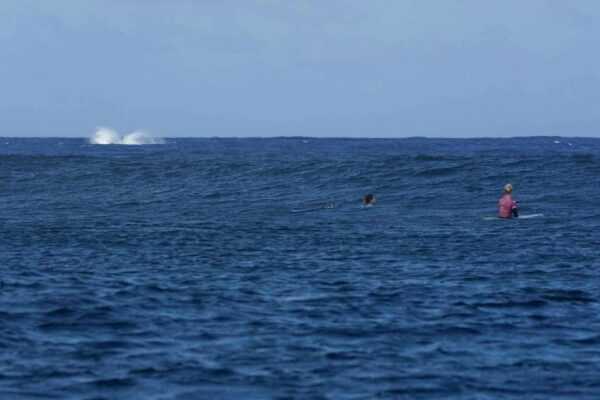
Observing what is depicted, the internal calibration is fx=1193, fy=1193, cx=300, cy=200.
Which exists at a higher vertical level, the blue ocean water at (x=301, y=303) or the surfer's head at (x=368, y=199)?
the surfer's head at (x=368, y=199)

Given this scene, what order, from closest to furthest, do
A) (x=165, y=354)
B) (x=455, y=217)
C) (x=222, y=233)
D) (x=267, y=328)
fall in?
(x=165, y=354)
(x=267, y=328)
(x=222, y=233)
(x=455, y=217)

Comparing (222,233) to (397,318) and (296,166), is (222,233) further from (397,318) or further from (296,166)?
(296,166)

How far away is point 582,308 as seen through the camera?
16812mm

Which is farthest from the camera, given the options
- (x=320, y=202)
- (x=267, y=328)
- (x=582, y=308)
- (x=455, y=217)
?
(x=320, y=202)

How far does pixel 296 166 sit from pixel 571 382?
43320 mm

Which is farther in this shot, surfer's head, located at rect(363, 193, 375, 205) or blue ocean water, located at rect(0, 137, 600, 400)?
surfer's head, located at rect(363, 193, 375, 205)

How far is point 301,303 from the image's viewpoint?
17.1 meters

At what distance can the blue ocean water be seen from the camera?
12.4 metres

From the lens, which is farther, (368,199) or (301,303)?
(368,199)

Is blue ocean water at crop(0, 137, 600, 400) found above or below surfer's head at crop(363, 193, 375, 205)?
below

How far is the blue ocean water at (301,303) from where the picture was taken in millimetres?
12445

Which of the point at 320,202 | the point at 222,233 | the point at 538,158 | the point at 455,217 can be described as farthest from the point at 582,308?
the point at 538,158

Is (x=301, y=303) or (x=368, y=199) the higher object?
(x=368, y=199)

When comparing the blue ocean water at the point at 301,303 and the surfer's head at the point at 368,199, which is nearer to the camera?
the blue ocean water at the point at 301,303
